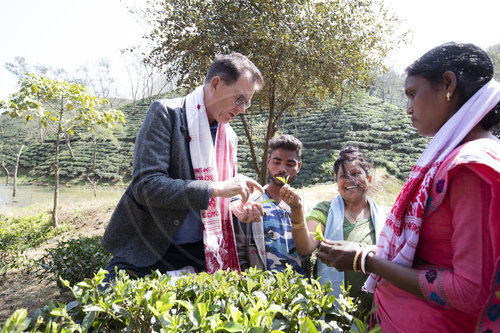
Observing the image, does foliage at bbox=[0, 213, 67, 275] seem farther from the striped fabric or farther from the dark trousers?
the striped fabric

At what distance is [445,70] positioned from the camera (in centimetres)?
117

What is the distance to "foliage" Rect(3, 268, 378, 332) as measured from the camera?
93 cm

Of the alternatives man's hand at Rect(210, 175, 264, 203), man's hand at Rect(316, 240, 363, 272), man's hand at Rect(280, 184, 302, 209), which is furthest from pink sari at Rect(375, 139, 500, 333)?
man's hand at Rect(210, 175, 264, 203)

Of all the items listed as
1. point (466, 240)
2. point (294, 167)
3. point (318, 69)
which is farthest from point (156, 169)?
point (318, 69)

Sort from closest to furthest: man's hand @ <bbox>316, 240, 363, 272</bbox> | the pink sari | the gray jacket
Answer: the pink sari
man's hand @ <bbox>316, 240, 363, 272</bbox>
the gray jacket

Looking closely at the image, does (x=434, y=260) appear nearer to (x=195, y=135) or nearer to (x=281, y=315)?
(x=281, y=315)

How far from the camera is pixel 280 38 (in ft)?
19.8

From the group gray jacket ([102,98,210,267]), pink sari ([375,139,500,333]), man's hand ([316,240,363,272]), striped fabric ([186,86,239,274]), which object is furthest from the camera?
striped fabric ([186,86,239,274])

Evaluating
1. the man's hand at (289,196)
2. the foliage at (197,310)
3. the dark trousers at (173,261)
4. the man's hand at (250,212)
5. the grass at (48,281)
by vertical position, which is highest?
the man's hand at (289,196)

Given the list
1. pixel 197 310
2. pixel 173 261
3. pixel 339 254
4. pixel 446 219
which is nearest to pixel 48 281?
pixel 173 261

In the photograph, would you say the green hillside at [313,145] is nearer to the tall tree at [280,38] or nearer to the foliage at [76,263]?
the tall tree at [280,38]

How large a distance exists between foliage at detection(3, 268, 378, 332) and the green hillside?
19.4 meters

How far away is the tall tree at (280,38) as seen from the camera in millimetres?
6262

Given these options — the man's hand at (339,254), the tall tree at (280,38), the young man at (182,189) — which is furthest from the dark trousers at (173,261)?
the tall tree at (280,38)
